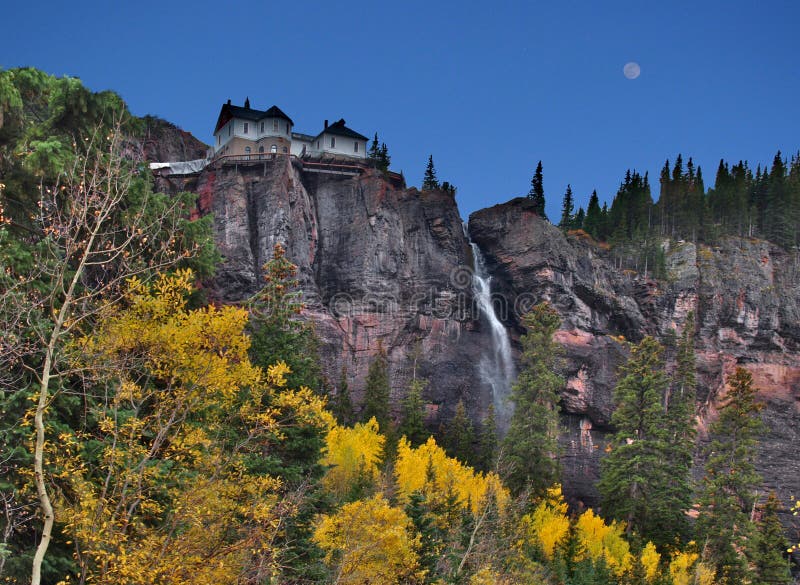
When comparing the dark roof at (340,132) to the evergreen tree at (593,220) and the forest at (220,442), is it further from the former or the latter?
the evergreen tree at (593,220)

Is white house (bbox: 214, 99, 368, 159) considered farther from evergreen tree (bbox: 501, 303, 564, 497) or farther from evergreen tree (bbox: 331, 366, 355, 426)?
evergreen tree (bbox: 501, 303, 564, 497)

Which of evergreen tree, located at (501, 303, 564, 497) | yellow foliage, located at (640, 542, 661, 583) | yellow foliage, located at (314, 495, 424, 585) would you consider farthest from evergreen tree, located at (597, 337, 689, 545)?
yellow foliage, located at (314, 495, 424, 585)

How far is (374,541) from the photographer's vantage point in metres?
20.5

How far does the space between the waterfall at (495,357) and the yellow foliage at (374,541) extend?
4241 centimetres

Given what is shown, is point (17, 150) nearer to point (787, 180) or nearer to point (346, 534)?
point (346, 534)

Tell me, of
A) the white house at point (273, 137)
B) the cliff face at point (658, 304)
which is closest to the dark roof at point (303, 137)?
the white house at point (273, 137)

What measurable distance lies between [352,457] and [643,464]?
19945mm

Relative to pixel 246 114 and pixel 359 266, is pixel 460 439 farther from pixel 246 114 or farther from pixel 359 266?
pixel 246 114

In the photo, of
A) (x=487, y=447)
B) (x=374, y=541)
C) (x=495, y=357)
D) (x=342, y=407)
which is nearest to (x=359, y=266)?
(x=495, y=357)

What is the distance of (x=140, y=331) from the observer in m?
11.7

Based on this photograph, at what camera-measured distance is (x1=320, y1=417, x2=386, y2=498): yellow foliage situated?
38750mm

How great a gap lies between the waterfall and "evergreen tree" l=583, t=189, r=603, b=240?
95.8 feet

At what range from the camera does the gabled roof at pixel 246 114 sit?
7900 centimetres

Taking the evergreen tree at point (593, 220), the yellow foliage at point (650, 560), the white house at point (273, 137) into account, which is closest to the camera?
the yellow foliage at point (650, 560)
